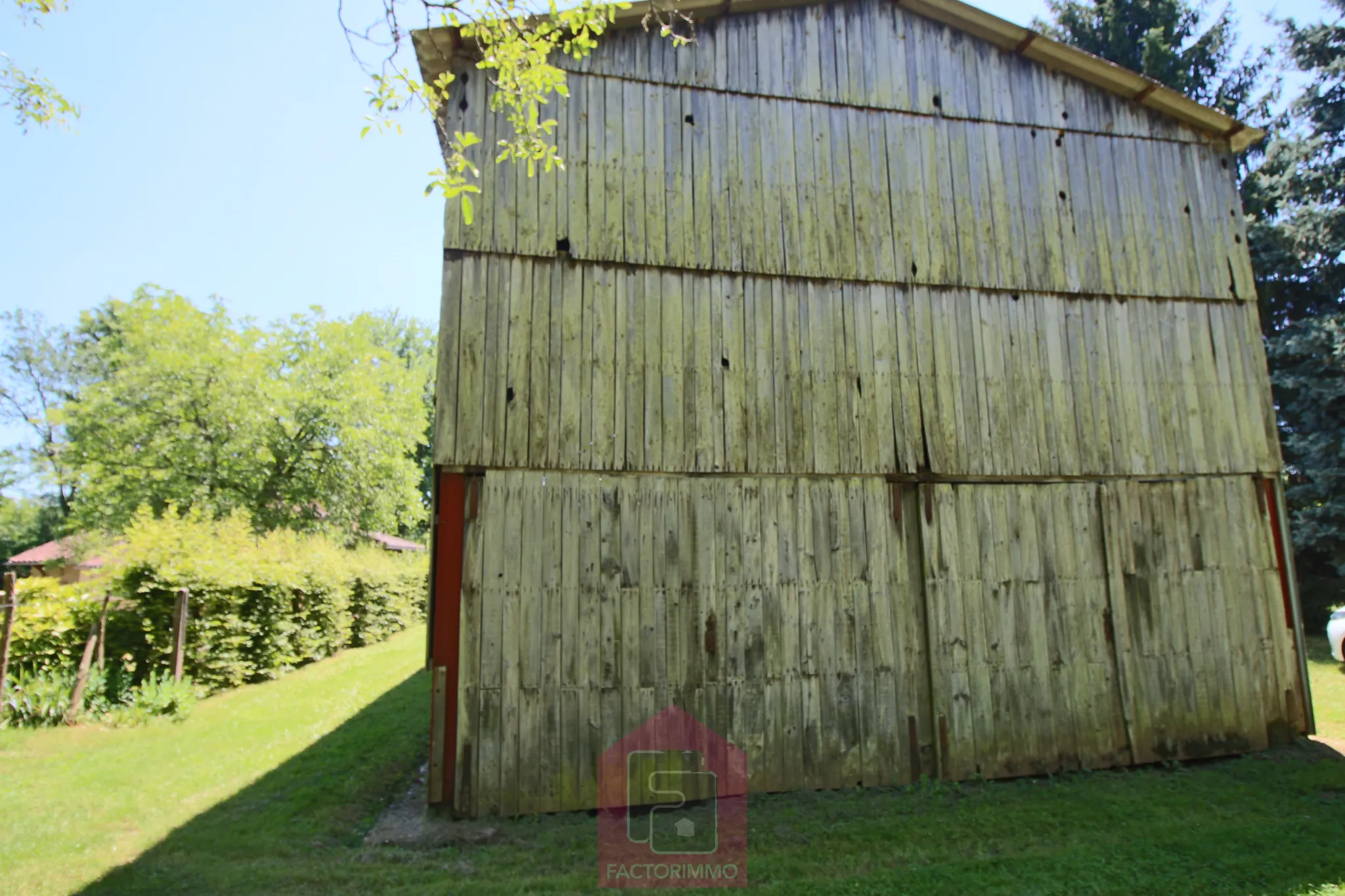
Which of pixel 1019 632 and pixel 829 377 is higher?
pixel 829 377

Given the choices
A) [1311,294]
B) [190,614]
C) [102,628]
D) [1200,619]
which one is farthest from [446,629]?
[1311,294]

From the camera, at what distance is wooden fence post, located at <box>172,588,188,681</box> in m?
10.7

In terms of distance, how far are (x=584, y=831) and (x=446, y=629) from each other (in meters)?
1.90

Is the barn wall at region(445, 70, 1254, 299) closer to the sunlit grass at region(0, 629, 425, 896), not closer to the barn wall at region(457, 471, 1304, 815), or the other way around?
the barn wall at region(457, 471, 1304, 815)

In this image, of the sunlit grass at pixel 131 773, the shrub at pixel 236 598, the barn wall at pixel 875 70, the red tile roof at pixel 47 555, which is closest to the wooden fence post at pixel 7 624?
the sunlit grass at pixel 131 773

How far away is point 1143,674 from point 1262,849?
7.68 feet

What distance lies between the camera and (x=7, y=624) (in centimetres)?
862

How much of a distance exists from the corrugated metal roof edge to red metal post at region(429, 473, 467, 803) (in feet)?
13.4

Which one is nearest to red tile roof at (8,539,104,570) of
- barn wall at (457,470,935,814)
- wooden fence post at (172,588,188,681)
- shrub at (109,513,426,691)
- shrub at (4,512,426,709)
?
shrub at (109,513,426,691)

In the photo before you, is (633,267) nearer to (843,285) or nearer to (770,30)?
(843,285)

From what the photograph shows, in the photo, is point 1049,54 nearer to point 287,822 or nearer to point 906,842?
point 906,842

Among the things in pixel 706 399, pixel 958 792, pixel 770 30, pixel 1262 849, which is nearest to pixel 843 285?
pixel 706 399

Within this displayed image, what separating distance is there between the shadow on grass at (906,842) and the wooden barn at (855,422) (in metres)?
0.42

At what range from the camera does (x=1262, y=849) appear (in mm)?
5207
